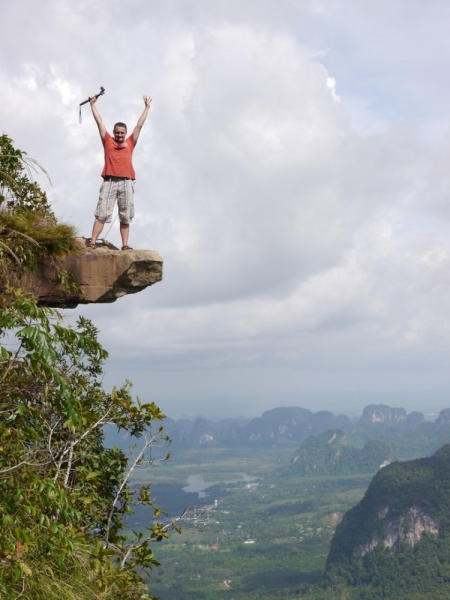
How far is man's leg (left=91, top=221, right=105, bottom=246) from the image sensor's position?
5594 millimetres

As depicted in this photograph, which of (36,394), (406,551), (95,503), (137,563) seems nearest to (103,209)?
(36,394)

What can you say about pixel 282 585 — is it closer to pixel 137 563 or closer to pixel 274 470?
pixel 137 563

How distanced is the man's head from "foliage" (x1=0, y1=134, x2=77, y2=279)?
83 cm

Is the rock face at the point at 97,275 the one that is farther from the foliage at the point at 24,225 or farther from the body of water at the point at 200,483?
the body of water at the point at 200,483

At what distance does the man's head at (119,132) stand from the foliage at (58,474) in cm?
190

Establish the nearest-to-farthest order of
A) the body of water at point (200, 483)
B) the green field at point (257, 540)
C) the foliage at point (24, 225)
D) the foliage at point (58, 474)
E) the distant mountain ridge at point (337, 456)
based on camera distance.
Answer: the foliage at point (58, 474) → the foliage at point (24, 225) → the green field at point (257, 540) → the body of water at point (200, 483) → the distant mountain ridge at point (337, 456)

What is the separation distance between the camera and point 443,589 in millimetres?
51531

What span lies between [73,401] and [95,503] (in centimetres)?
222

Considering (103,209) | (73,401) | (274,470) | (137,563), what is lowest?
(274,470)

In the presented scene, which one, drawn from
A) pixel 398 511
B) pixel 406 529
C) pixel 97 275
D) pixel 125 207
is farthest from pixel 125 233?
pixel 398 511

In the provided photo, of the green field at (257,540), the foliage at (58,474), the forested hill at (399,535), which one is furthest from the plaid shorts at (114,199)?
the forested hill at (399,535)

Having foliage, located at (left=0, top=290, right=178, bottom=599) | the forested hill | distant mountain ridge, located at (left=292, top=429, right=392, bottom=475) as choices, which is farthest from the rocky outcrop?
distant mountain ridge, located at (left=292, top=429, right=392, bottom=475)

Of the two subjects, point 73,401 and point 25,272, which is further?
point 25,272

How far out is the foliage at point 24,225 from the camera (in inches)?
194
